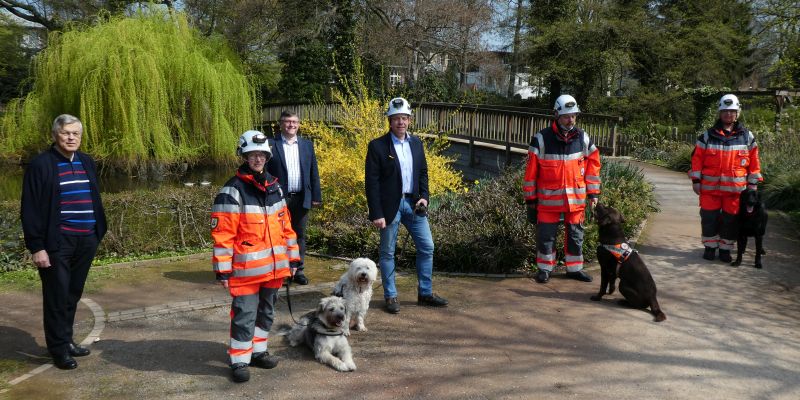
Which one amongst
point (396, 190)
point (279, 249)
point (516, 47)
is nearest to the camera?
point (279, 249)

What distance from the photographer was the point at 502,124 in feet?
57.6

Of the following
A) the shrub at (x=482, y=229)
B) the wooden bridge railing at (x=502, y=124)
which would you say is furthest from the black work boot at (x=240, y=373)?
the wooden bridge railing at (x=502, y=124)

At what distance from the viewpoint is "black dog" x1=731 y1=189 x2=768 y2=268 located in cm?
727

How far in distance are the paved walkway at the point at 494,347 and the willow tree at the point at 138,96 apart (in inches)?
460

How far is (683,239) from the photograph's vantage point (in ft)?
29.2

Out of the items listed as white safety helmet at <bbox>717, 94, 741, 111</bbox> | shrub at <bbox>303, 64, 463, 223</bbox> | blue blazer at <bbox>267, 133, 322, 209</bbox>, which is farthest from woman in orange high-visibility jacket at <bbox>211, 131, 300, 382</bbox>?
white safety helmet at <bbox>717, 94, 741, 111</bbox>

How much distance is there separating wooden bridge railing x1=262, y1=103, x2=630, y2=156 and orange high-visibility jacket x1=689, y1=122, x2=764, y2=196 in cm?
687

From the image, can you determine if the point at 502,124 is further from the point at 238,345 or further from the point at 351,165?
the point at 238,345

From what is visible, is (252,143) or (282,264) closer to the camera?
(252,143)

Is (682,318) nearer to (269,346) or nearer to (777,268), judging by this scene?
(777,268)

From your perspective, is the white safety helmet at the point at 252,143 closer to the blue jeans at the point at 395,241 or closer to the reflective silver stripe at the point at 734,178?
the blue jeans at the point at 395,241

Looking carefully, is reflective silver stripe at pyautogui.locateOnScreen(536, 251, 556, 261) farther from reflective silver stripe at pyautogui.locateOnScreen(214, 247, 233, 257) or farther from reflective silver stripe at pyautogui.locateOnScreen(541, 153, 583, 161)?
reflective silver stripe at pyautogui.locateOnScreen(214, 247, 233, 257)

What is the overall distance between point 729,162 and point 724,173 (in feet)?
0.48

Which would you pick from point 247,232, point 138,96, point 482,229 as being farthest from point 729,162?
point 138,96
